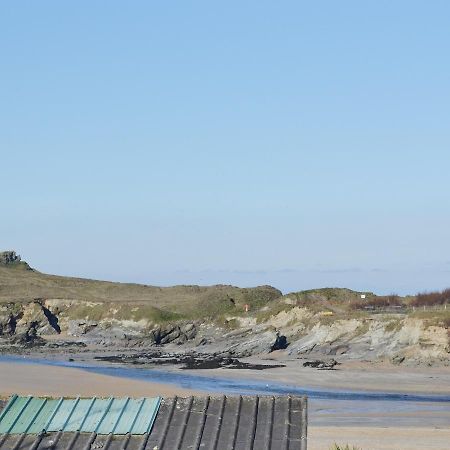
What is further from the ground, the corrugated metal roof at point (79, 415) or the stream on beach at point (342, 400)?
the corrugated metal roof at point (79, 415)

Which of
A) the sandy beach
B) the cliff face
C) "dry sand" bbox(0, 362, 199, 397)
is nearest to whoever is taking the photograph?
the sandy beach

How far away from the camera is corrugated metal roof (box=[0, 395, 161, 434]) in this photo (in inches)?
698

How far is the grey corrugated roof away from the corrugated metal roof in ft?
0.52

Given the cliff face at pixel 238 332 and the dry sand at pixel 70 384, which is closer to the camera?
the dry sand at pixel 70 384

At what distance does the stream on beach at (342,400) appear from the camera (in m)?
44.9

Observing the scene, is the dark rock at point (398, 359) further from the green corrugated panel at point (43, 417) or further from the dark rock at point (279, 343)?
the green corrugated panel at point (43, 417)

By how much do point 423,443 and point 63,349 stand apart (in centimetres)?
5994

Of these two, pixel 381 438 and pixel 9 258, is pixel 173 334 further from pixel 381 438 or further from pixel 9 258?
pixel 9 258

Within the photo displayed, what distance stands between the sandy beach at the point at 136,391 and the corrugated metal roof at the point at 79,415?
19.2m

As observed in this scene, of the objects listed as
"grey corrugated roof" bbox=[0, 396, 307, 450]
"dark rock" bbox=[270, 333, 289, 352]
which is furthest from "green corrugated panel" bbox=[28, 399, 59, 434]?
"dark rock" bbox=[270, 333, 289, 352]

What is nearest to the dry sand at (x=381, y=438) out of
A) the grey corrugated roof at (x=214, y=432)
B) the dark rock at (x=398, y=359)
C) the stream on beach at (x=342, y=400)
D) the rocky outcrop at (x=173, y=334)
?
the stream on beach at (x=342, y=400)

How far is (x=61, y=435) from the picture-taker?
17625 millimetres

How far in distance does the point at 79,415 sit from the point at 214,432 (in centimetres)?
281

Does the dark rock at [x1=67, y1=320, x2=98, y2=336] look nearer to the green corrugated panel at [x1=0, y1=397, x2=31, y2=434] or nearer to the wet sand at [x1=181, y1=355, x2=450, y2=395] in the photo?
the wet sand at [x1=181, y1=355, x2=450, y2=395]
